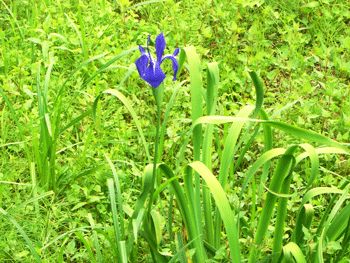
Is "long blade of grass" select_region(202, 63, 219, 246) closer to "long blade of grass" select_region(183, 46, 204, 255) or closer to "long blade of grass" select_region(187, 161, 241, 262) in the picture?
"long blade of grass" select_region(183, 46, 204, 255)

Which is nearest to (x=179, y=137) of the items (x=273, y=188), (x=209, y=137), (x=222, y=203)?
(x=209, y=137)

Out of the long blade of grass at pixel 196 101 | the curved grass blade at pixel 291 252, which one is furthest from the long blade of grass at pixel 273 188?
the long blade of grass at pixel 196 101

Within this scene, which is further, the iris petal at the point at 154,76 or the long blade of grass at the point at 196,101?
the long blade of grass at the point at 196,101

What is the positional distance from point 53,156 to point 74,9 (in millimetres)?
1793

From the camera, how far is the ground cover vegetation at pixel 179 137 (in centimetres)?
147

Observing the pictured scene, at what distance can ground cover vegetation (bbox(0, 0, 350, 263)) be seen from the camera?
147cm

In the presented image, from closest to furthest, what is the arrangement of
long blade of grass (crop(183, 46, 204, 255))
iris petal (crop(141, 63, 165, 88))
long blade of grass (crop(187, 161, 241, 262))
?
iris petal (crop(141, 63, 165, 88)) < long blade of grass (crop(187, 161, 241, 262)) < long blade of grass (crop(183, 46, 204, 255))

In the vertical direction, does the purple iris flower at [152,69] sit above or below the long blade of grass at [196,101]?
above

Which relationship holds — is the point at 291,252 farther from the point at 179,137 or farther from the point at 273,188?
the point at 179,137

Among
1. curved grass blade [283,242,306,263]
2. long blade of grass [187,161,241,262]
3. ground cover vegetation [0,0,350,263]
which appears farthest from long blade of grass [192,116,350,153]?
curved grass blade [283,242,306,263]

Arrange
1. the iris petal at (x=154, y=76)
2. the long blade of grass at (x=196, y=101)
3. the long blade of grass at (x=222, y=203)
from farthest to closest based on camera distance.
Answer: the long blade of grass at (x=196, y=101) < the long blade of grass at (x=222, y=203) < the iris petal at (x=154, y=76)

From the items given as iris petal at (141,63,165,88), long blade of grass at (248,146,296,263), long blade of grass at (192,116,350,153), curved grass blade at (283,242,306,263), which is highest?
iris petal at (141,63,165,88)

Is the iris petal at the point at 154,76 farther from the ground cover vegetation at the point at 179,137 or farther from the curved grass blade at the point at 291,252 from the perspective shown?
the curved grass blade at the point at 291,252

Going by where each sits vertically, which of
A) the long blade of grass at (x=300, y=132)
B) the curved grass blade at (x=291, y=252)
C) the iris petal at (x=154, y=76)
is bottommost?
the curved grass blade at (x=291, y=252)
